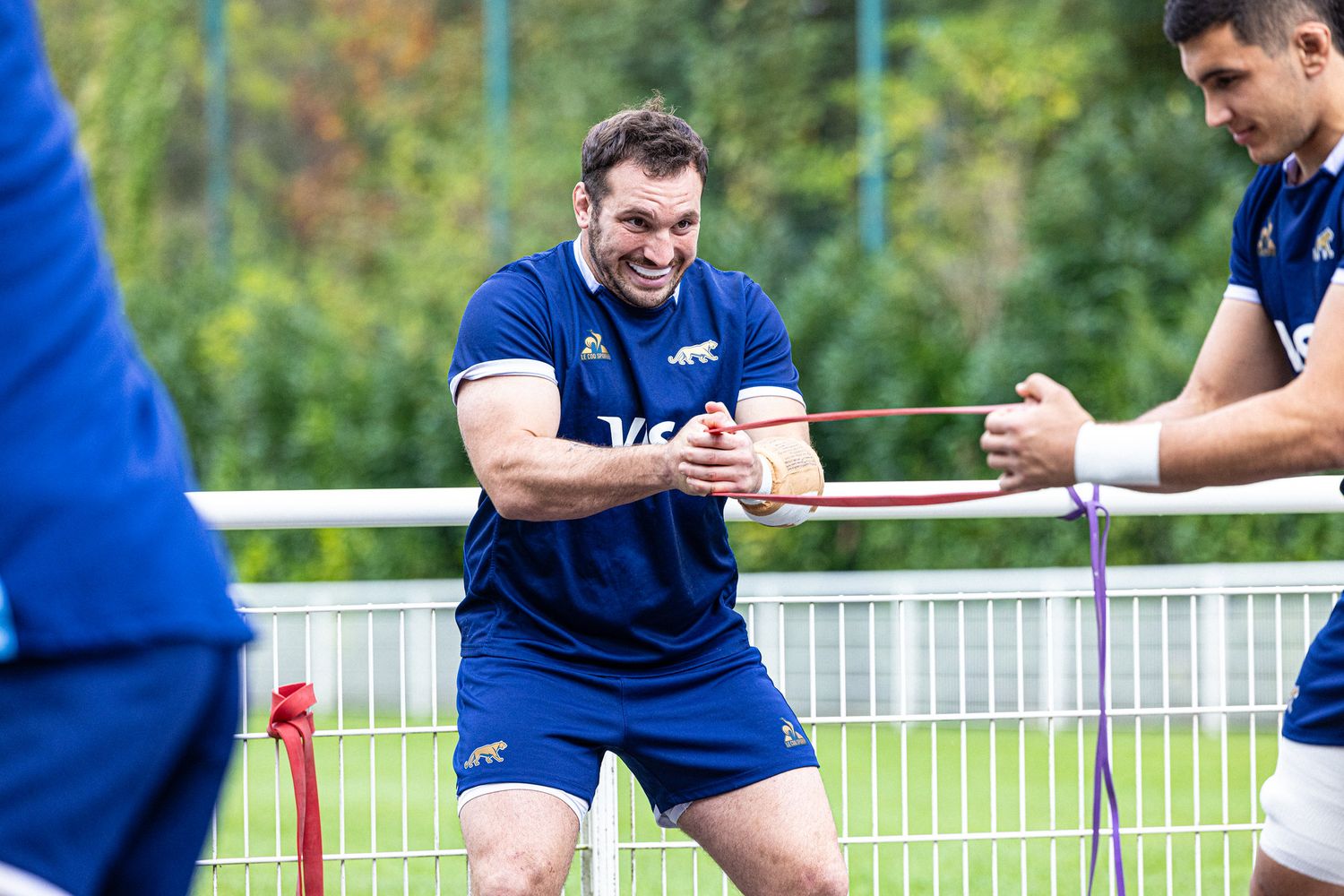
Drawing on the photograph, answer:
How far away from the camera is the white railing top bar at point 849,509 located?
3.38 m

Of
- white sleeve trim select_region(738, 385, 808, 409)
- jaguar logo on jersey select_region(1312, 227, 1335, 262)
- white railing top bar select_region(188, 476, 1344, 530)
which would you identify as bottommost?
white railing top bar select_region(188, 476, 1344, 530)

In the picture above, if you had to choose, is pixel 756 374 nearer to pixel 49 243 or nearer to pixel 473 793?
pixel 473 793

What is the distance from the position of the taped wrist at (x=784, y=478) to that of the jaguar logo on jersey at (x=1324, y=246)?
1.00 metres

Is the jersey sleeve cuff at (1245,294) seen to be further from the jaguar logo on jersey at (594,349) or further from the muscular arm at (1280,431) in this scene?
the jaguar logo on jersey at (594,349)

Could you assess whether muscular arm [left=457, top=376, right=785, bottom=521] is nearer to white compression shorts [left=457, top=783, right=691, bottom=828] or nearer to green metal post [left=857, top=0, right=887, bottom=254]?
white compression shorts [left=457, top=783, right=691, bottom=828]

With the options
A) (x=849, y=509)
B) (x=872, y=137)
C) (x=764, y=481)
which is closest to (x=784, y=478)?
(x=764, y=481)

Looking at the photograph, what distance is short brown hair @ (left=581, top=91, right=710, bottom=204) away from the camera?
10.8 ft

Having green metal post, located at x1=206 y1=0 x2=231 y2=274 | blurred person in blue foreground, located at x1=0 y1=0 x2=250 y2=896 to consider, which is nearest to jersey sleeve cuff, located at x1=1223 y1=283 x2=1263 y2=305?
blurred person in blue foreground, located at x1=0 y1=0 x2=250 y2=896

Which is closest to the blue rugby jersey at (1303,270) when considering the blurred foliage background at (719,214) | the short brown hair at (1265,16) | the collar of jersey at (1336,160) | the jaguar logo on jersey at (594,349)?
the collar of jersey at (1336,160)

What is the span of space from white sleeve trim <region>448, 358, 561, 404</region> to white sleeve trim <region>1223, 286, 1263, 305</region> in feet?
4.56

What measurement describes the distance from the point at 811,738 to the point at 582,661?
674mm

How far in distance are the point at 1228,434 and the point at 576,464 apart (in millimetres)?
1157

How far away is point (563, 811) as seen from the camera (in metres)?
3.01

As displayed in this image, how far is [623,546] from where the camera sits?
10.6ft
